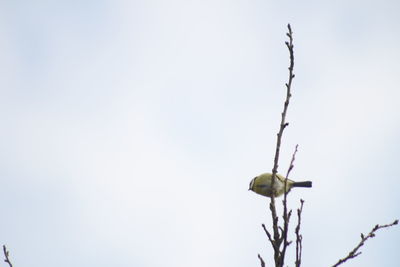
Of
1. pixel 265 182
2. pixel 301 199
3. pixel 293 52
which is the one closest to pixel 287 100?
pixel 293 52

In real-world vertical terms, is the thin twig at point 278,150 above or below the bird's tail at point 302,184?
below

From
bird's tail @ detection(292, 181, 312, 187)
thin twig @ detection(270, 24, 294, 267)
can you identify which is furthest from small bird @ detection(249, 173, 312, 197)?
thin twig @ detection(270, 24, 294, 267)

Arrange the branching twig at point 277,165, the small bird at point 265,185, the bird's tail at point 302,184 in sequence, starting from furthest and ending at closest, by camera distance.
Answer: the bird's tail at point 302,184, the small bird at point 265,185, the branching twig at point 277,165

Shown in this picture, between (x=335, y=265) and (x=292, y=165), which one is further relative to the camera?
(x=292, y=165)

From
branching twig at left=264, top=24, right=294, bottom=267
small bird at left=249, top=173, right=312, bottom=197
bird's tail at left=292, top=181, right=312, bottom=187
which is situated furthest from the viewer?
bird's tail at left=292, top=181, right=312, bottom=187

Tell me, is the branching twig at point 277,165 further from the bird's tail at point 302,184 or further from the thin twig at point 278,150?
the bird's tail at point 302,184

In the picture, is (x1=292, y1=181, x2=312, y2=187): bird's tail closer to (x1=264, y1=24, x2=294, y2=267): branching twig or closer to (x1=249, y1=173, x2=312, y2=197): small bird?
(x1=249, y1=173, x2=312, y2=197): small bird

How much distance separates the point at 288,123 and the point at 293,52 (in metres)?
0.68

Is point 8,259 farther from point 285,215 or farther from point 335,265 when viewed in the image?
point 335,265

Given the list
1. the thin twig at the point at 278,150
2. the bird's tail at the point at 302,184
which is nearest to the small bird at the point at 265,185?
the bird's tail at the point at 302,184

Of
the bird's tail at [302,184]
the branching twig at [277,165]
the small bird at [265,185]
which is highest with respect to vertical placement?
the bird's tail at [302,184]

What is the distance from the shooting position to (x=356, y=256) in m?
3.31

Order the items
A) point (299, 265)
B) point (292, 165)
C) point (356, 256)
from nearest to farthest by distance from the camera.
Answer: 1. point (299, 265)
2. point (356, 256)
3. point (292, 165)

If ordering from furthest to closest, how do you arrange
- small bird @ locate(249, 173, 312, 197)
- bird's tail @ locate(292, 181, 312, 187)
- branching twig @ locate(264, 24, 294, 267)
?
1. bird's tail @ locate(292, 181, 312, 187)
2. small bird @ locate(249, 173, 312, 197)
3. branching twig @ locate(264, 24, 294, 267)
